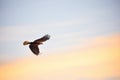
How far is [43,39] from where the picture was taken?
202 cm

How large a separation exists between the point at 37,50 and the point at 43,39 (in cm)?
18

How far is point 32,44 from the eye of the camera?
2127 mm

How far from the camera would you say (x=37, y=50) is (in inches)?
84.6

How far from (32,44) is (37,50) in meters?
0.08

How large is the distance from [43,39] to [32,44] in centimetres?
17
